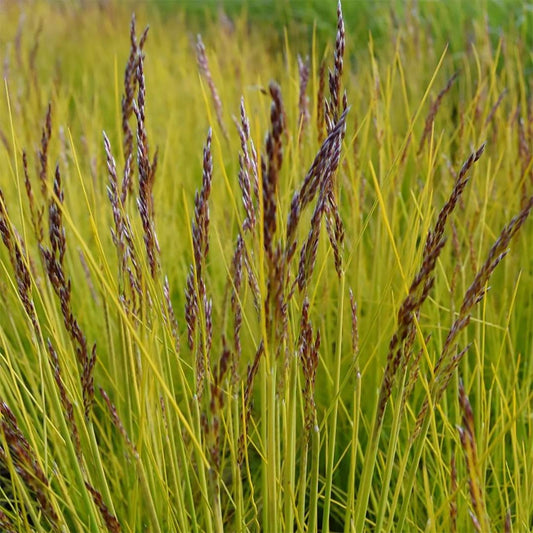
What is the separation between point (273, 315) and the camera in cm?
72

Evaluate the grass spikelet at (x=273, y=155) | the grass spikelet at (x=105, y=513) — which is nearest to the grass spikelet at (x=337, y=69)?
the grass spikelet at (x=273, y=155)

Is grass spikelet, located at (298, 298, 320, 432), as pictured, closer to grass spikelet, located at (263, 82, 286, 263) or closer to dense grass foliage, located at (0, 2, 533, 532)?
dense grass foliage, located at (0, 2, 533, 532)

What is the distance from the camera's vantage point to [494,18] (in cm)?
387

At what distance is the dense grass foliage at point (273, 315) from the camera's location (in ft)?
2.69

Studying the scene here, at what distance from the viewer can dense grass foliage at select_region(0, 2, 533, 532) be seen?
82 centimetres

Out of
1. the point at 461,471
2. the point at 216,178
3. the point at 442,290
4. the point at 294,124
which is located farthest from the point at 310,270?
the point at 216,178

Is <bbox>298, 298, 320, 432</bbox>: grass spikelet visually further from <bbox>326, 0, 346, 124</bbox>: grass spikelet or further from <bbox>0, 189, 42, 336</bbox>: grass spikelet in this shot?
<bbox>0, 189, 42, 336</bbox>: grass spikelet

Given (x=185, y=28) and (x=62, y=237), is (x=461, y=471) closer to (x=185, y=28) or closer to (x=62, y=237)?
(x=62, y=237)

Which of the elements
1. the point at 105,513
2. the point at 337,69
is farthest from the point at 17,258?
the point at 337,69

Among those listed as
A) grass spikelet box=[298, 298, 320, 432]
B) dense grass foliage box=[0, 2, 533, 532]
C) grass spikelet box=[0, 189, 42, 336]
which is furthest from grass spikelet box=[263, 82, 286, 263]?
grass spikelet box=[0, 189, 42, 336]

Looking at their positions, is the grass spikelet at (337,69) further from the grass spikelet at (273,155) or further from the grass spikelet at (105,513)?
the grass spikelet at (105,513)

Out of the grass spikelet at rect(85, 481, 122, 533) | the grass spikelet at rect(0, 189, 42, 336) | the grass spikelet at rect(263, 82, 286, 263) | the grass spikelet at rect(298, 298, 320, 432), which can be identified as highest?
the grass spikelet at rect(263, 82, 286, 263)

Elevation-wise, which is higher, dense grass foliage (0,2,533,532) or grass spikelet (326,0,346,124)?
grass spikelet (326,0,346,124)

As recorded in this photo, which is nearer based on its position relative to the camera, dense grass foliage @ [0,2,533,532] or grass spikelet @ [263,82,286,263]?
grass spikelet @ [263,82,286,263]
